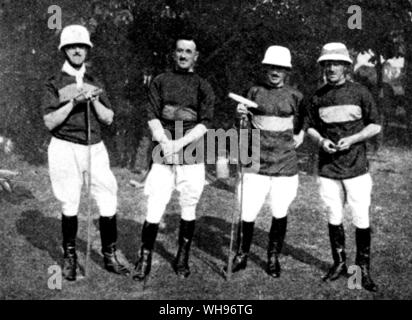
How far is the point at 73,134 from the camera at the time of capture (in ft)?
18.4

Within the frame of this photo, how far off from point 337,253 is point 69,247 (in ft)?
9.30

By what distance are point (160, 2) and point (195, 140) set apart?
427cm

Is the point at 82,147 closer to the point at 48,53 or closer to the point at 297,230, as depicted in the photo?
the point at 297,230

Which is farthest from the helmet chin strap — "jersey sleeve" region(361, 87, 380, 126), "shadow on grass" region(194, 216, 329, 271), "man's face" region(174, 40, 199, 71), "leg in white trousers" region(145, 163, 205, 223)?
"jersey sleeve" region(361, 87, 380, 126)

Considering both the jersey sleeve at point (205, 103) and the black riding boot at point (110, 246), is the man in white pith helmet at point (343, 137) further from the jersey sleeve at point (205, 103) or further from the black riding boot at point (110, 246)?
the black riding boot at point (110, 246)

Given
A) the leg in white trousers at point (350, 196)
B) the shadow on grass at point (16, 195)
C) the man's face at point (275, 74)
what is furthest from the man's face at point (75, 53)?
the shadow on grass at point (16, 195)

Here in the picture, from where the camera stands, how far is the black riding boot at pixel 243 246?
6047 mm

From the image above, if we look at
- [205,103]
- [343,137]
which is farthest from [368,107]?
[205,103]

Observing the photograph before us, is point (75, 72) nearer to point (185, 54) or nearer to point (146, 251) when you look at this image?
point (185, 54)

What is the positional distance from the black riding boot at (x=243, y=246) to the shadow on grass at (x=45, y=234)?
1505mm

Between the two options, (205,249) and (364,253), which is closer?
(364,253)

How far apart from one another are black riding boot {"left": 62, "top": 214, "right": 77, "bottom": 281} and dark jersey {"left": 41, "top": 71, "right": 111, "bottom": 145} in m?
0.85

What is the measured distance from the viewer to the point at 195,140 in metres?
5.77

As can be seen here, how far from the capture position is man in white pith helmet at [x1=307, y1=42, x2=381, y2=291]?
5.55 meters
